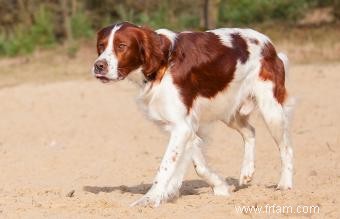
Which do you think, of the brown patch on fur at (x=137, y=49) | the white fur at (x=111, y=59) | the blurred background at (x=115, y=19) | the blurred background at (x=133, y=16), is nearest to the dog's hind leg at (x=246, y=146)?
the brown patch on fur at (x=137, y=49)

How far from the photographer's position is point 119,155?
1084 centimetres

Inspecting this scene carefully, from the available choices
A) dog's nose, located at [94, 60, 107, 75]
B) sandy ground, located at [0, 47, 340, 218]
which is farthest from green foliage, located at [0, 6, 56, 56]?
dog's nose, located at [94, 60, 107, 75]

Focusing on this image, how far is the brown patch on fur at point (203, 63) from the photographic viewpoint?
7086mm

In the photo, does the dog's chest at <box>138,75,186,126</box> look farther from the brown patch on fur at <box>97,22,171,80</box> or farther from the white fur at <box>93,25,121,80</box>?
the white fur at <box>93,25,121,80</box>

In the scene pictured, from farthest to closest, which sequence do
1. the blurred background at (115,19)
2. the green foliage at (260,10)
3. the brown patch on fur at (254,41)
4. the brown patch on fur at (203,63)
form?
the green foliage at (260,10), the blurred background at (115,19), the brown patch on fur at (254,41), the brown patch on fur at (203,63)

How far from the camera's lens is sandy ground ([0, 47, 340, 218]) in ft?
22.4

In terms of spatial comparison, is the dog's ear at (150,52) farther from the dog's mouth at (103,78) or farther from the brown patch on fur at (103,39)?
the dog's mouth at (103,78)

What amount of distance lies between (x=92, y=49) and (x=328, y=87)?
36.2ft

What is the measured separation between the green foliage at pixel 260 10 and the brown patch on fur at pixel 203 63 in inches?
806

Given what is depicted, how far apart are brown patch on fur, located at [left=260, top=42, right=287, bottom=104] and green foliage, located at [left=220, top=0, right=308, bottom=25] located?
65.5ft

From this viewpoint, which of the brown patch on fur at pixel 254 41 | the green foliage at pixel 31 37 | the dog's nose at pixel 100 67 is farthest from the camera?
the green foliage at pixel 31 37

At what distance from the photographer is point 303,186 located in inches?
321

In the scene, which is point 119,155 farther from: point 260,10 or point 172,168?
point 260,10

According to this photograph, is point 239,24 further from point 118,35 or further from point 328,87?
point 118,35
